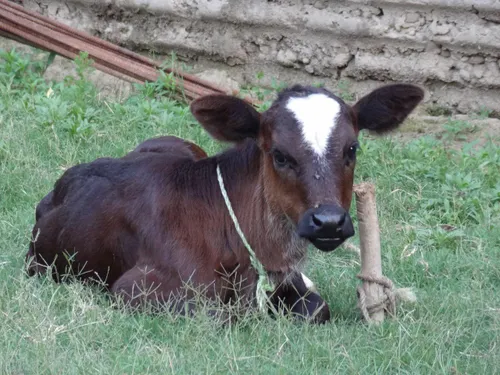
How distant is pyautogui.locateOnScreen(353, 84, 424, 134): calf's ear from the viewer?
18.6 ft

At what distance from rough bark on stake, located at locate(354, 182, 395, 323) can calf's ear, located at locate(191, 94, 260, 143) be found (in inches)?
24.8

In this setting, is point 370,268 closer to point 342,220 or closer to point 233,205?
point 342,220

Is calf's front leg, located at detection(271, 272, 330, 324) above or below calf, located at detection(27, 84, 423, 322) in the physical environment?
below

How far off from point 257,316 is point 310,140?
35.1 inches

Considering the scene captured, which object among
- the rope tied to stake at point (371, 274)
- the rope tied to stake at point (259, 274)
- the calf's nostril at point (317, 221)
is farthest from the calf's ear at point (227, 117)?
the calf's nostril at point (317, 221)

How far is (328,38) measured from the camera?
8.60 m

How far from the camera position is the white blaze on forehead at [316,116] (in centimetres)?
526

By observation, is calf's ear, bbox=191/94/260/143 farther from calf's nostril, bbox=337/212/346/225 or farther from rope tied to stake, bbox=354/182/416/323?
calf's nostril, bbox=337/212/346/225

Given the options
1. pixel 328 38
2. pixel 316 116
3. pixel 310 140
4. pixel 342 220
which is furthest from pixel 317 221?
pixel 328 38

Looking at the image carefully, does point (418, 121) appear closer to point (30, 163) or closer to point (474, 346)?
point (30, 163)

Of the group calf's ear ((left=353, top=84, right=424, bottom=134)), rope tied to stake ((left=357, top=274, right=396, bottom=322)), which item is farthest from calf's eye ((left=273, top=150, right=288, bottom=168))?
rope tied to stake ((left=357, top=274, right=396, bottom=322))

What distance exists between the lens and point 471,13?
8.03 metres

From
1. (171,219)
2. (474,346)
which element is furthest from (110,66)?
(474,346)

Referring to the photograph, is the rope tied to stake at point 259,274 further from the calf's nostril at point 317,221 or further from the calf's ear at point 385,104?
the calf's ear at point 385,104
